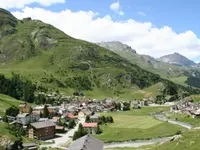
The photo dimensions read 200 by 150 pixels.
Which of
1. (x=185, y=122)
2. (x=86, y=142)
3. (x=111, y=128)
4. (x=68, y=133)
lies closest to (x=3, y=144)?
(x=86, y=142)

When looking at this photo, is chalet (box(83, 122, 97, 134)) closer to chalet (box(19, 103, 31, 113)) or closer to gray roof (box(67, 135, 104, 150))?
chalet (box(19, 103, 31, 113))

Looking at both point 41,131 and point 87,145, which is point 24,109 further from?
point 87,145

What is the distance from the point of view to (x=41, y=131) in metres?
135

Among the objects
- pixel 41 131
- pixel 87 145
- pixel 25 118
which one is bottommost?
pixel 41 131

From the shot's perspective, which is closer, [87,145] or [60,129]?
[87,145]

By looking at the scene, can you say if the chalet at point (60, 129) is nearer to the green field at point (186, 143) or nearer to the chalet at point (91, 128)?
the chalet at point (91, 128)

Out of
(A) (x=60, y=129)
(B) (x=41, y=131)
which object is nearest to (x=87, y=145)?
(B) (x=41, y=131)

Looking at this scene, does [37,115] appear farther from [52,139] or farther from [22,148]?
[22,148]

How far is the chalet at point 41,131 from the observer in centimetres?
13225

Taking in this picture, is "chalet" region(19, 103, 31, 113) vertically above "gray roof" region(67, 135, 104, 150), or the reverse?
"chalet" region(19, 103, 31, 113)

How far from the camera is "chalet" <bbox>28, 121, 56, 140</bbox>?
132250mm

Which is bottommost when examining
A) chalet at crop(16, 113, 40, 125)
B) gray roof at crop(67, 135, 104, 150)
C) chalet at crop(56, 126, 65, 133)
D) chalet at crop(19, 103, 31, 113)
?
chalet at crop(56, 126, 65, 133)

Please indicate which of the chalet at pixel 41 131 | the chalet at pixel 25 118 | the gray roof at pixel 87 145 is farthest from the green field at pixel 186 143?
the chalet at pixel 25 118

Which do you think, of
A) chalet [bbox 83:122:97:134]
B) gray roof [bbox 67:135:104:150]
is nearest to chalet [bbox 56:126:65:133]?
chalet [bbox 83:122:97:134]
